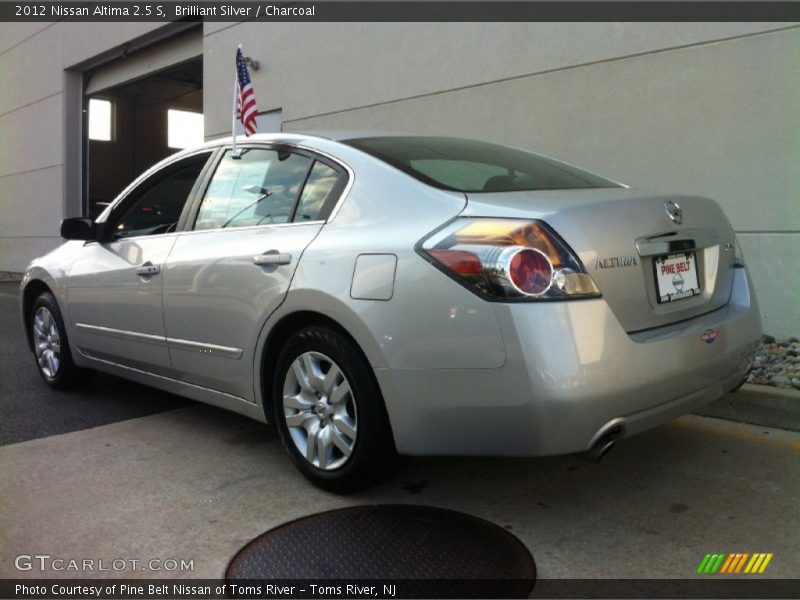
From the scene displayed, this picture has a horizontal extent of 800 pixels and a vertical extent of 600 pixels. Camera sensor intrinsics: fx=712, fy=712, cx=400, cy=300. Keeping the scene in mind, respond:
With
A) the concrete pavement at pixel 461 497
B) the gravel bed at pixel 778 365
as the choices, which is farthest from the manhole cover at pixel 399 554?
the gravel bed at pixel 778 365

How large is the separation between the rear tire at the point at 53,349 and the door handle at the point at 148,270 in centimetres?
118

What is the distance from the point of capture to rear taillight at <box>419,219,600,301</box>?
2408 millimetres

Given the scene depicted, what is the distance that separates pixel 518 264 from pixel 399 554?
1.12m

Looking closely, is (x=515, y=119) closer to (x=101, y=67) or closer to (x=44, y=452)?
(x=44, y=452)

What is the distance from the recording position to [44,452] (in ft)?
12.2

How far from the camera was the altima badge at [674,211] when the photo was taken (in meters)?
2.77

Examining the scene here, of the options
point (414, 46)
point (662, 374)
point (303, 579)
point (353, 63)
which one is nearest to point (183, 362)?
point (303, 579)

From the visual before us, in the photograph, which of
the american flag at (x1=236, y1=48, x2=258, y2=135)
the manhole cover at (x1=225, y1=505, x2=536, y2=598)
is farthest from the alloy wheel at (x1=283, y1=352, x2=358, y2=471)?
the american flag at (x1=236, y1=48, x2=258, y2=135)

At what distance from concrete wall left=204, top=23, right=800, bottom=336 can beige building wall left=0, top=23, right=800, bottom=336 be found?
11 millimetres

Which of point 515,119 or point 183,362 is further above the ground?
point 515,119

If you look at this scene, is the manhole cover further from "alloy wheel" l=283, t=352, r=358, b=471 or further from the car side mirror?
the car side mirror

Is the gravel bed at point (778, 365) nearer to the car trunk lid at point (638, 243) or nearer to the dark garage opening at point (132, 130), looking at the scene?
the car trunk lid at point (638, 243)

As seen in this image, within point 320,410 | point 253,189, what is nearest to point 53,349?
point 253,189

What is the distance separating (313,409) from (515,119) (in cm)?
493
